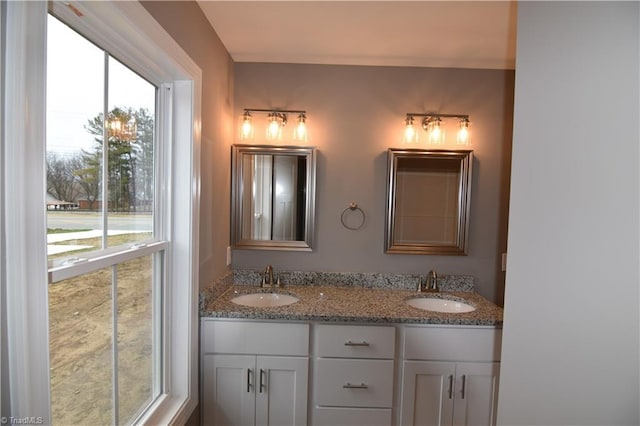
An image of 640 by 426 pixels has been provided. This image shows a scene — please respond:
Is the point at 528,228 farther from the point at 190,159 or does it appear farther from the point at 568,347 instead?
the point at 190,159

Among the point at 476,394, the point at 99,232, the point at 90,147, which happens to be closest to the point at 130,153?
the point at 90,147

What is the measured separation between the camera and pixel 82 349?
1.04 m

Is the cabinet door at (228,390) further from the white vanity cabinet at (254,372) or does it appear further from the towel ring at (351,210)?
Result: the towel ring at (351,210)

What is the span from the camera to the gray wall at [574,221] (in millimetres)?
664

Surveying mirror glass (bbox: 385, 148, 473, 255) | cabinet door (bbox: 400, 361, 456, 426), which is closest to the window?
cabinet door (bbox: 400, 361, 456, 426)

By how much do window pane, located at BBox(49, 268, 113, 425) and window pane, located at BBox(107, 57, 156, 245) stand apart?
22cm

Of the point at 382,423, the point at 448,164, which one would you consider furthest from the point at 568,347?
the point at 448,164

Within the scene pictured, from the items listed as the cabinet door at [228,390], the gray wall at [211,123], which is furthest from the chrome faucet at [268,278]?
the cabinet door at [228,390]

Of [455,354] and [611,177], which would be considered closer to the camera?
[611,177]

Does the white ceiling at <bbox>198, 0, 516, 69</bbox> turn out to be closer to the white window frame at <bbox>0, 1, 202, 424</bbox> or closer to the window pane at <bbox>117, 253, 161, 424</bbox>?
the white window frame at <bbox>0, 1, 202, 424</bbox>

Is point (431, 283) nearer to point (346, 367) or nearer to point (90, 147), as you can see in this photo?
point (346, 367)

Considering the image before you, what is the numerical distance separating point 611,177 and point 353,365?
4.92 feet

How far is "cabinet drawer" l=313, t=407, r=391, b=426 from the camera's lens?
1807 mm

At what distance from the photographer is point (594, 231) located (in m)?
0.69
